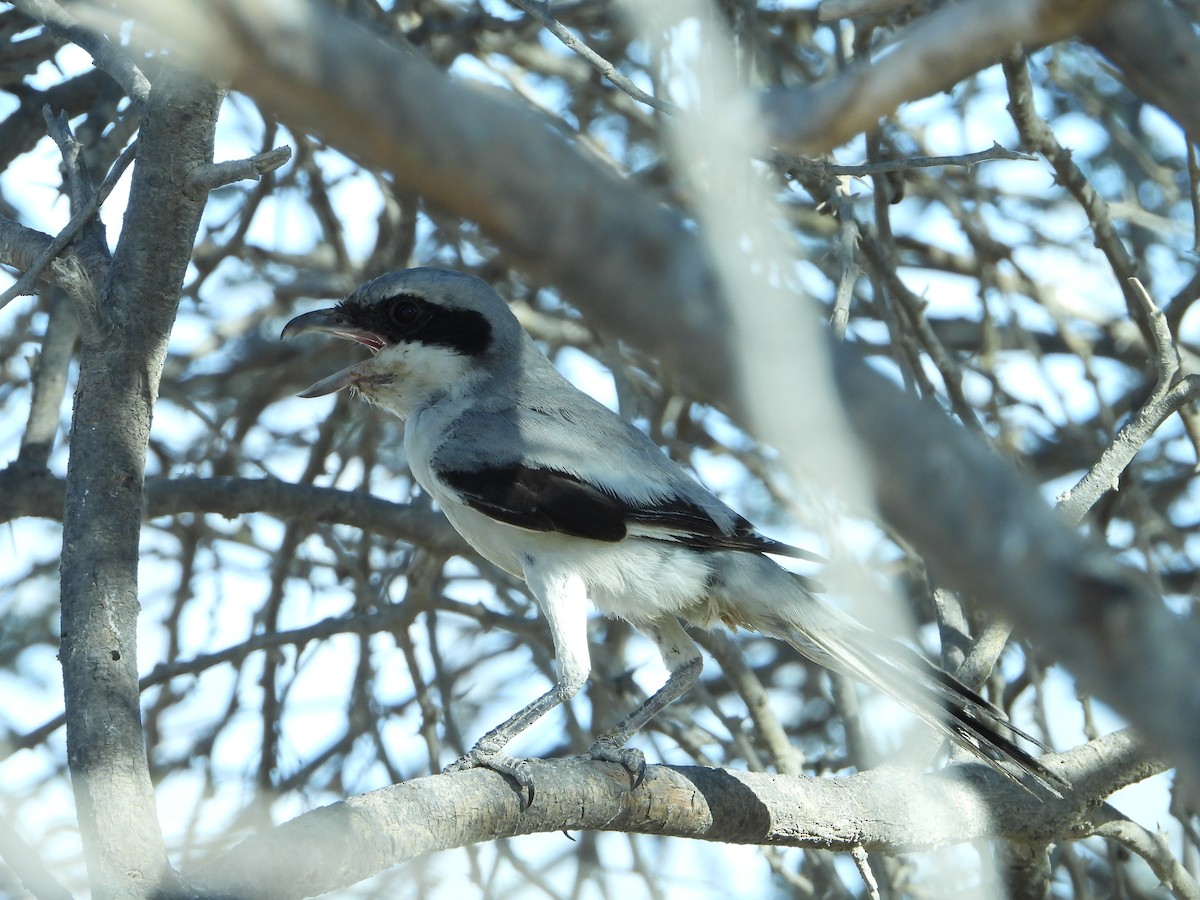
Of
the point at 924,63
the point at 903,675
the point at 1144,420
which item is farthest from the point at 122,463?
the point at 1144,420

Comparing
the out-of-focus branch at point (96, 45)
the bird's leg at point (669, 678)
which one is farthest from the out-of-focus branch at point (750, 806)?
the out-of-focus branch at point (96, 45)

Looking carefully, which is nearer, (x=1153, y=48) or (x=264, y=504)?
(x=1153, y=48)

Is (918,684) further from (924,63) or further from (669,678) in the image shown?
(924,63)

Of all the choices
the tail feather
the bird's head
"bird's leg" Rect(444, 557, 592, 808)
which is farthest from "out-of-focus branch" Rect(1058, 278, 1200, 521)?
the bird's head

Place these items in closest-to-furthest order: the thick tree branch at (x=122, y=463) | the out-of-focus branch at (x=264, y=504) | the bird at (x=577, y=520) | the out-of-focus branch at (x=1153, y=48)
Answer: the out-of-focus branch at (x=1153, y=48) → the thick tree branch at (x=122, y=463) → the bird at (x=577, y=520) → the out-of-focus branch at (x=264, y=504)

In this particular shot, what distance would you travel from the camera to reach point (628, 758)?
3.08 meters

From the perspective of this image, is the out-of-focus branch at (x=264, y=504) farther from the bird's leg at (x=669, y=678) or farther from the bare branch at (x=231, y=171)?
the bare branch at (x=231, y=171)

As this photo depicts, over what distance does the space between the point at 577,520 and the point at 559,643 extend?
335 mm

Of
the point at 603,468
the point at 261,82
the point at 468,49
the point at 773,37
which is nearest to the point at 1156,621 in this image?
the point at 261,82

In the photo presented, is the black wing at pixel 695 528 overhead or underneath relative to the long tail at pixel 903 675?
overhead

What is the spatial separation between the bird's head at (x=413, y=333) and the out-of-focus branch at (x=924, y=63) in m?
2.75

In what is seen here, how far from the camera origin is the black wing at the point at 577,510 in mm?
3572

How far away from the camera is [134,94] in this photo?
287 centimetres

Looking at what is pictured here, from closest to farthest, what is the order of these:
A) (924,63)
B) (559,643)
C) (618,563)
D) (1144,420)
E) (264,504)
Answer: (924,63) < (1144,420) < (559,643) < (618,563) < (264,504)
